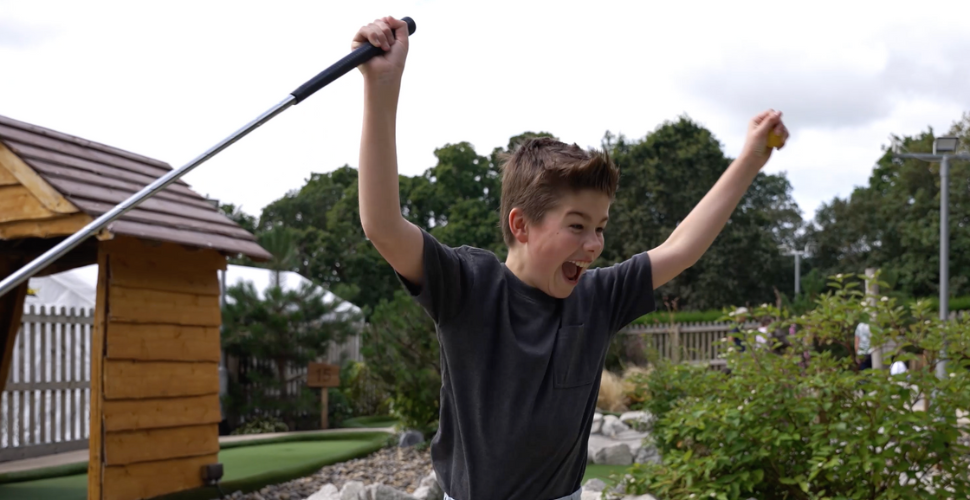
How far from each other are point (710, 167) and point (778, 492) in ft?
84.4

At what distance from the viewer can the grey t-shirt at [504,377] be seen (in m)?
1.74

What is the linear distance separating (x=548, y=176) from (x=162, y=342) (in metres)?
4.82

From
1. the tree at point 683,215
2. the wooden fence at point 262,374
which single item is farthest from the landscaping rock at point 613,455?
the tree at point 683,215

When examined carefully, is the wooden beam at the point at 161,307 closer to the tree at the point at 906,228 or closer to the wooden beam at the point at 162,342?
the wooden beam at the point at 162,342

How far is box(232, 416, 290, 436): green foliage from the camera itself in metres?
11.6

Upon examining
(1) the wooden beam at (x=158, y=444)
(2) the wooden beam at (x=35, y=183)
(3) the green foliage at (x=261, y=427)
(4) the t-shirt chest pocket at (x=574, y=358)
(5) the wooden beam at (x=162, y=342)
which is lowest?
(3) the green foliage at (x=261, y=427)

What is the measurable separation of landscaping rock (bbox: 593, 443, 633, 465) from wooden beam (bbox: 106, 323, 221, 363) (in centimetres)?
348

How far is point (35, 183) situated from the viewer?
17.2ft

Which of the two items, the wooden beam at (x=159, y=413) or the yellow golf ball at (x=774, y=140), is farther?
the wooden beam at (x=159, y=413)

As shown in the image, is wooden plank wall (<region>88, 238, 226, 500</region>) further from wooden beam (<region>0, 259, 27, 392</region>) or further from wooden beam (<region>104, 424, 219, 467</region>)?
wooden beam (<region>0, 259, 27, 392</region>)

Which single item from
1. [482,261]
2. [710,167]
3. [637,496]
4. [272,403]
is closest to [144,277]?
[637,496]

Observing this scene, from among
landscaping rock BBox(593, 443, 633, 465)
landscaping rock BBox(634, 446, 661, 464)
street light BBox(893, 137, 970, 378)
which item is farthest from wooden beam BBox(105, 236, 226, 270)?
street light BBox(893, 137, 970, 378)

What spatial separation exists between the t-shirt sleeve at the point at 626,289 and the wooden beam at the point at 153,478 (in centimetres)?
444

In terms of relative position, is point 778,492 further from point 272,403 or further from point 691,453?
point 272,403
